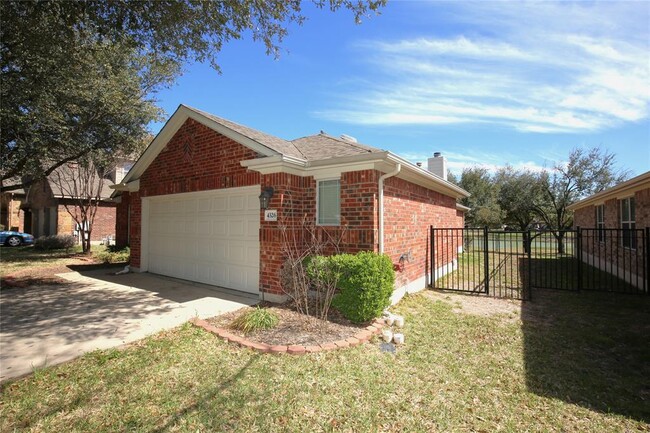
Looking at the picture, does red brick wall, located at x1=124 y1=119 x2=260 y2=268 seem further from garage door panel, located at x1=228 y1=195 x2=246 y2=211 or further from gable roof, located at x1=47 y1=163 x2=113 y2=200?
gable roof, located at x1=47 y1=163 x2=113 y2=200

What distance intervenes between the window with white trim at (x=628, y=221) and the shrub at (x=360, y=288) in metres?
8.69

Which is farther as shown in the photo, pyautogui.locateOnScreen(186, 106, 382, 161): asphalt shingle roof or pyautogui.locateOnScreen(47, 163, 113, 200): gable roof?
pyautogui.locateOnScreen(47, 163, 113, 200): gable roof

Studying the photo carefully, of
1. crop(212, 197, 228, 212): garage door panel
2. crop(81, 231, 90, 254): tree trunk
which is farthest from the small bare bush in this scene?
crop(81, 231, 90, 254): tree trunk

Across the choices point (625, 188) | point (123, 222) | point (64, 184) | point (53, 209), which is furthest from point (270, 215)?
point (53, 209)

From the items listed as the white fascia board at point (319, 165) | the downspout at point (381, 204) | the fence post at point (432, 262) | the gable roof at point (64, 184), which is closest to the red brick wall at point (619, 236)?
the fence post at point (432, 262)

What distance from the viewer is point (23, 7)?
16.9 ft

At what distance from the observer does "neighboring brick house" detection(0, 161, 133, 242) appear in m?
20.7

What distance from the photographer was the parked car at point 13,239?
20.0 metres

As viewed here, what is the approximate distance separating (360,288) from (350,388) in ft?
6.23

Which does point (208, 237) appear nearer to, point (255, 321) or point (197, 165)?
point (197, 165)

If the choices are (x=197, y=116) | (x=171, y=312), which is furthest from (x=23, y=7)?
(x=171, y=312)

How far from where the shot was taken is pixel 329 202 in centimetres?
693

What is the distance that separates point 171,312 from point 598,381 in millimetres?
6531

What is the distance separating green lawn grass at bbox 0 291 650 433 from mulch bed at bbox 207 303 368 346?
39cm
